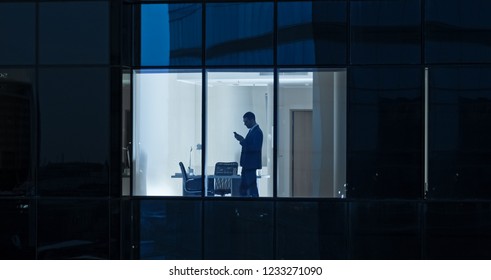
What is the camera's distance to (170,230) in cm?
1673

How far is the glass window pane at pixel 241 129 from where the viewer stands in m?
16.6

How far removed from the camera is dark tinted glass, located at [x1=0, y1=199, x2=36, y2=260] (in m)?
16.5

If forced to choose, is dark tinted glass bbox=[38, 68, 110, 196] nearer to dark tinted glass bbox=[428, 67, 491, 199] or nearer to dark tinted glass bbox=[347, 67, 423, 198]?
dark tinted glass bbox=[347, 67, 423, 198]

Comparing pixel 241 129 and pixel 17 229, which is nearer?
pixel 17 229

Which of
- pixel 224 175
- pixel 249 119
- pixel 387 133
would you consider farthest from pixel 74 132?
pixel 387 133

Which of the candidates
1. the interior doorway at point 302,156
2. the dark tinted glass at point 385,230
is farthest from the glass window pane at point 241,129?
the dark tinted glass at point 385,230

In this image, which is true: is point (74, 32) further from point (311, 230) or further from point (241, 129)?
point (311, 230)

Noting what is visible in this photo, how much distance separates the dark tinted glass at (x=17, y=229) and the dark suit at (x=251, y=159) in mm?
3468

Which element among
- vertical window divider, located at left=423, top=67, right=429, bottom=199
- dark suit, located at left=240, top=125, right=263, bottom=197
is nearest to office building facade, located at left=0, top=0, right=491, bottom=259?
vertical window divider, located at left=423, top=67, right=429, bottom=199

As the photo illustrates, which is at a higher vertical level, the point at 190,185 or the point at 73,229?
the point at 190,185

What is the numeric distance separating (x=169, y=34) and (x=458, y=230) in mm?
5646

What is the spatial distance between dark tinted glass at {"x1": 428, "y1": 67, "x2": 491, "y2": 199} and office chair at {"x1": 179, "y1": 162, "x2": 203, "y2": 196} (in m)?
3.74

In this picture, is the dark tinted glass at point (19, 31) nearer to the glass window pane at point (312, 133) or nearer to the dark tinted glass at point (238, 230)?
the dark tinted glass at point (238, 230)

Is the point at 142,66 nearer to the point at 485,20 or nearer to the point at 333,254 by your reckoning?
the point at 333,254
